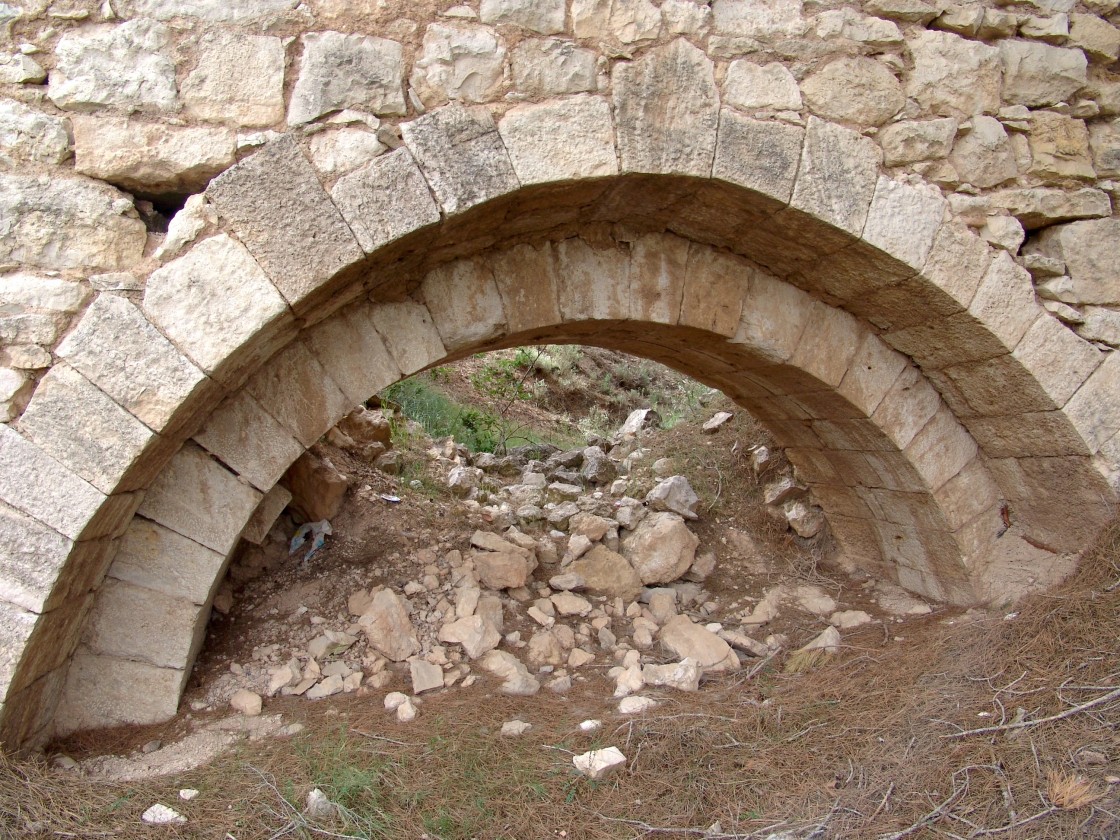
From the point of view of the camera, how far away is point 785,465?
4703 millimetres

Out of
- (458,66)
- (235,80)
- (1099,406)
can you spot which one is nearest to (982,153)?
(1099,406)

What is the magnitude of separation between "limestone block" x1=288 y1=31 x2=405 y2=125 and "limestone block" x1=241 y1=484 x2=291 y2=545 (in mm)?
1656

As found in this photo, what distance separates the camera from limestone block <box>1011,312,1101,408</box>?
3.06 m

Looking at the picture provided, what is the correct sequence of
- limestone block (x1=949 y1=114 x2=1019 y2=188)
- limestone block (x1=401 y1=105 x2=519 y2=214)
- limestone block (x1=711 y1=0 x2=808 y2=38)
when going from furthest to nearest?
limestone block (x1=949 y1=114 x2=1019 y2=188)
limestone block (x1=711 y1=0 x2=808 y2=38)
limestone block (x1=401 y1=105 x2=519 y2=214)

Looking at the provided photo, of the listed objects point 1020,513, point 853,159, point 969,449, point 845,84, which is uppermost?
point 845,84

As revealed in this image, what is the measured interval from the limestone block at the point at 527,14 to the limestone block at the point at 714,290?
1.05 m

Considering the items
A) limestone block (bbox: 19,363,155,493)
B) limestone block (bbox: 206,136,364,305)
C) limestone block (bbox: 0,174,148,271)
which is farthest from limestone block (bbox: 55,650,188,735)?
limestone block (bbox: 206,136,364,305)

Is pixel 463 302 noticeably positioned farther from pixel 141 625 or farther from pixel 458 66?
pixel 141 625

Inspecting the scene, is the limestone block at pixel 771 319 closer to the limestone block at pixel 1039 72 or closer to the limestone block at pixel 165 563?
the limestone block at pixel 1039 72

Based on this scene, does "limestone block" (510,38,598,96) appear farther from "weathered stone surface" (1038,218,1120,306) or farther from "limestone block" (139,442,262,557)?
"weathered stone surface" (1038,218,1120,306)

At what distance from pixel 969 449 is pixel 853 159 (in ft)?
5.29

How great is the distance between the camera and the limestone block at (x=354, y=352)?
2766 mm

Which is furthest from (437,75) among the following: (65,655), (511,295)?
(65,655)

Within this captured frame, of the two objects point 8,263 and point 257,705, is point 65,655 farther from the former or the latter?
point 8,263
